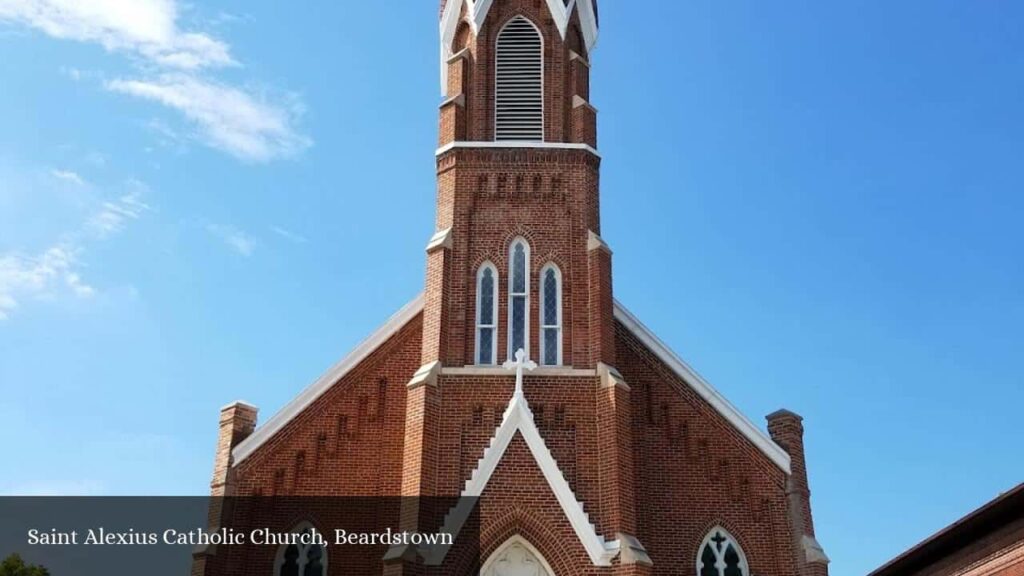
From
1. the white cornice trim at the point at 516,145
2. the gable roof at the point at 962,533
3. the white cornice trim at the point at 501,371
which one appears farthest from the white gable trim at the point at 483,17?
the gable roof at the point at 962,533

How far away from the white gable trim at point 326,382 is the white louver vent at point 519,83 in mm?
4368

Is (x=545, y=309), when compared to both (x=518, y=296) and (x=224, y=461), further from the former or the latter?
(x=224, y=461)

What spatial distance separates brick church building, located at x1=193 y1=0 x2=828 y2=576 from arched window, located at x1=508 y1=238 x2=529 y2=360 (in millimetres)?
33

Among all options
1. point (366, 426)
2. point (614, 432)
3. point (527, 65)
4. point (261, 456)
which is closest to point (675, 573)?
point (614, 432)

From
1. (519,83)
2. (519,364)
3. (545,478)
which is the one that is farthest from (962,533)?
(519,83)

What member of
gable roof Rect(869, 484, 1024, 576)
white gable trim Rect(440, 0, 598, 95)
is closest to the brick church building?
white gable trim Rect(440, 0, 598, 95)

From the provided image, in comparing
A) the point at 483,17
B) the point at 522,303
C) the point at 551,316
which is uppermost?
the point at 483,17

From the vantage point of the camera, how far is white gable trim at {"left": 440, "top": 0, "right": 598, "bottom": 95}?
952 inches

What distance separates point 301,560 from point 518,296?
22.3ft

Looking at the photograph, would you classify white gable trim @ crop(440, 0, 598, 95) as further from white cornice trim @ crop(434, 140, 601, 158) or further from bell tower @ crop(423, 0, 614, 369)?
white cornice trim @ crop(434, 140, 601, 158)

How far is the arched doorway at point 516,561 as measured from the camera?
61.5 feet

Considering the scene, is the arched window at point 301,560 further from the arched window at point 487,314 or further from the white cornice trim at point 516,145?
the white cornice trim at point 516,145

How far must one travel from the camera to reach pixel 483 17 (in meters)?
24.2

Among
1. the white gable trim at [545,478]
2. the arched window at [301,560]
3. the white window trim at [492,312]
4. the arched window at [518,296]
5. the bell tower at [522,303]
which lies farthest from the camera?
the arched window at [518,296]
